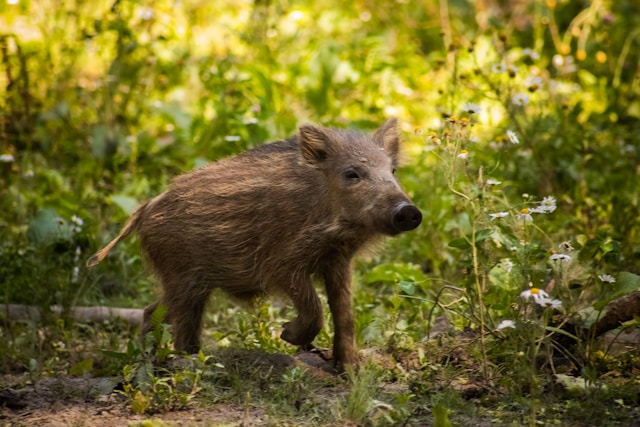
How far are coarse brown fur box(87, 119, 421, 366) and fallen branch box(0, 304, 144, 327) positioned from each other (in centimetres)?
41

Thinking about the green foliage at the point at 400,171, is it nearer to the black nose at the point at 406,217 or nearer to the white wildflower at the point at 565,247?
the white wildflower at the point at 565,247

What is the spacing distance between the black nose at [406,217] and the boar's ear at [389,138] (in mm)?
683

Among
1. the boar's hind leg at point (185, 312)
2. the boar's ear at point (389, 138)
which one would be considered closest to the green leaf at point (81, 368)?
the boar's hind leg at point (185, 312)

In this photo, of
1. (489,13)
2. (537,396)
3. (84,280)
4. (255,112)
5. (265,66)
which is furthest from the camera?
(489,13)

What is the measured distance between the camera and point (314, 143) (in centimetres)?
479

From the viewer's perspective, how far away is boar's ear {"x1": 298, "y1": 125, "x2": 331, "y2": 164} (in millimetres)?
4785

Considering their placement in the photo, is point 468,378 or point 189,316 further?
point 189,316

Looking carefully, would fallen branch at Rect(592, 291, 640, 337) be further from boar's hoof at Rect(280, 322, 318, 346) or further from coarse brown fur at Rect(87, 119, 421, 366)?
A: boar's hoof at Rect(280, 322, 318, 346)

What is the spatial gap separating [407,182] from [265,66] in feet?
7.55

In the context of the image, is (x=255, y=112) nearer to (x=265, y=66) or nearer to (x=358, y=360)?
(x=265, y=66)

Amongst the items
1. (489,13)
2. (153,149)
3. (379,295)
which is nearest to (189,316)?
(379,295)

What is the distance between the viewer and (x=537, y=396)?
378cm

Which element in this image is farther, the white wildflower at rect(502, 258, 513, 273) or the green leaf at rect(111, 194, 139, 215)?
the green leaf at rect(111, 194, 139, 215)

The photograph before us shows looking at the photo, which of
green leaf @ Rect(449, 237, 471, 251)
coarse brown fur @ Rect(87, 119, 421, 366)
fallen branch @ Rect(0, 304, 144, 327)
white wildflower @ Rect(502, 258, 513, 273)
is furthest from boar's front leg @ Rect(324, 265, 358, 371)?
fallen branch @ Rect(0, 304, 144, 327)
